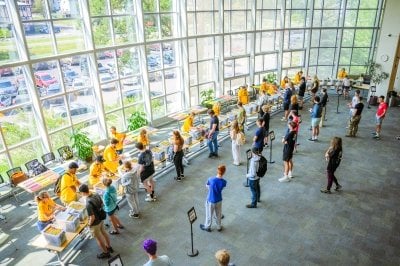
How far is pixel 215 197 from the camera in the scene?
6.86 meters

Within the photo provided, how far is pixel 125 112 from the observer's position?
42.8ft

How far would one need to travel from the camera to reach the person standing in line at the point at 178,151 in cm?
898

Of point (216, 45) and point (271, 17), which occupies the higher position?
point (271, 17)

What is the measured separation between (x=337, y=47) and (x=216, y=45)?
7.90 metres

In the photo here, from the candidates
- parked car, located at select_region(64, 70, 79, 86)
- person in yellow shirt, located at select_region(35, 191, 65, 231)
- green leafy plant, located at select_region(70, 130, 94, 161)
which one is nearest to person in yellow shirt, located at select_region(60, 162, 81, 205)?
person in yellow shirt, located at select_region(35, 191, 65, 231)

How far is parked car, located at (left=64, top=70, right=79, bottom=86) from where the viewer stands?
10.8 meters

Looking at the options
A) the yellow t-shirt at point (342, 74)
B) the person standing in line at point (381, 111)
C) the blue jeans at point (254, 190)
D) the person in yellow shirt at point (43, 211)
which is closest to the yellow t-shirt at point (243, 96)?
the person standing in line at point (381, 111)

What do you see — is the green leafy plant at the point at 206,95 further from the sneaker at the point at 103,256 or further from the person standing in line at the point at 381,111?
the sneaker at the point at 103,256

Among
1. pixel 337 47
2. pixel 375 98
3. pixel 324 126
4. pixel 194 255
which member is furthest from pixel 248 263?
pixel 337 47

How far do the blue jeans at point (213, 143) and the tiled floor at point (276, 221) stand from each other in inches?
17.2

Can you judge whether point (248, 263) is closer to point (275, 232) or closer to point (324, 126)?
point (275, 232)

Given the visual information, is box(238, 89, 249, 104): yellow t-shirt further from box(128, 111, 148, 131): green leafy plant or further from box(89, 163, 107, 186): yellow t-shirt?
box(89, 163, 107, 186): yellow t-shirt

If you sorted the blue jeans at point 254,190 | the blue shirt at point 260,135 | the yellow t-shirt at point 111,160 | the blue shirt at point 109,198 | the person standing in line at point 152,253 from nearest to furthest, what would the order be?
1. the person standing in line at point 152,253
2. the blue shirt at point 109,198
3. the blue jeans at point 254,190
4. the yellow t-shirt at point 111,160
5. the blue shirt at point 260,135

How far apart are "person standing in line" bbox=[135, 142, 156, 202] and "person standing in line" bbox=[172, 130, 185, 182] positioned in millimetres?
933
